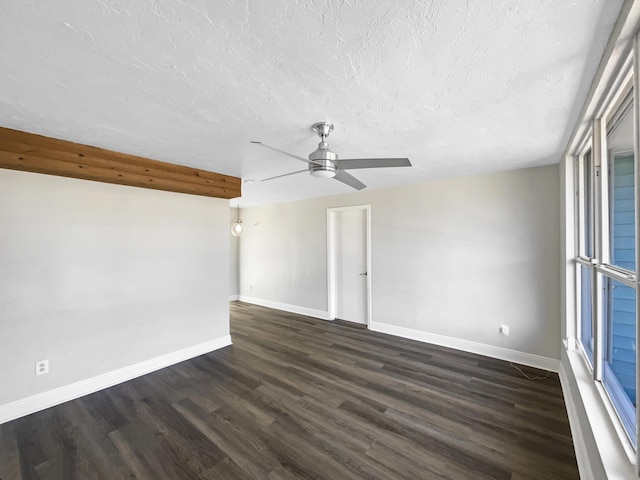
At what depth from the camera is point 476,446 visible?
1902 millimetres

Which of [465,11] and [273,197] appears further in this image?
[273,197]

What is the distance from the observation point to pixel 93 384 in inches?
106

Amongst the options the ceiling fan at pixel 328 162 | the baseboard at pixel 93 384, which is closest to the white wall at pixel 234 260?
the baseboard at pixel 93 384

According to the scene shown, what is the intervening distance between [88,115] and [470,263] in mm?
4193

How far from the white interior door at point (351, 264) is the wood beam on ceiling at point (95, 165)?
237 centimetres

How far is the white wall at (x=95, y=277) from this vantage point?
2322 millimetres

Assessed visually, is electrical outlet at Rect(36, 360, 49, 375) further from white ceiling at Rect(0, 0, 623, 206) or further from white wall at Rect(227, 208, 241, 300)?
white wall at Rect(227, 208, 241, 300)

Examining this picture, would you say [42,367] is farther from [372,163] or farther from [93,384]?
[372,163]

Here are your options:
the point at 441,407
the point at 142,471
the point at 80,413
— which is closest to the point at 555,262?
the point at 441,407

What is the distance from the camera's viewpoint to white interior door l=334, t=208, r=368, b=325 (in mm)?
4785

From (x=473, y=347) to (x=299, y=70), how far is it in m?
3.80

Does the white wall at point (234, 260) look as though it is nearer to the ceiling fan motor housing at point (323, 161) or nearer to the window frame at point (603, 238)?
the ceiling fan motor housing at point (323, 161)

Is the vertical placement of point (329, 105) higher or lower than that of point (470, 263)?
higher

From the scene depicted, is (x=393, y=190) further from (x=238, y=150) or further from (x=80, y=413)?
(x=80, y=413)
